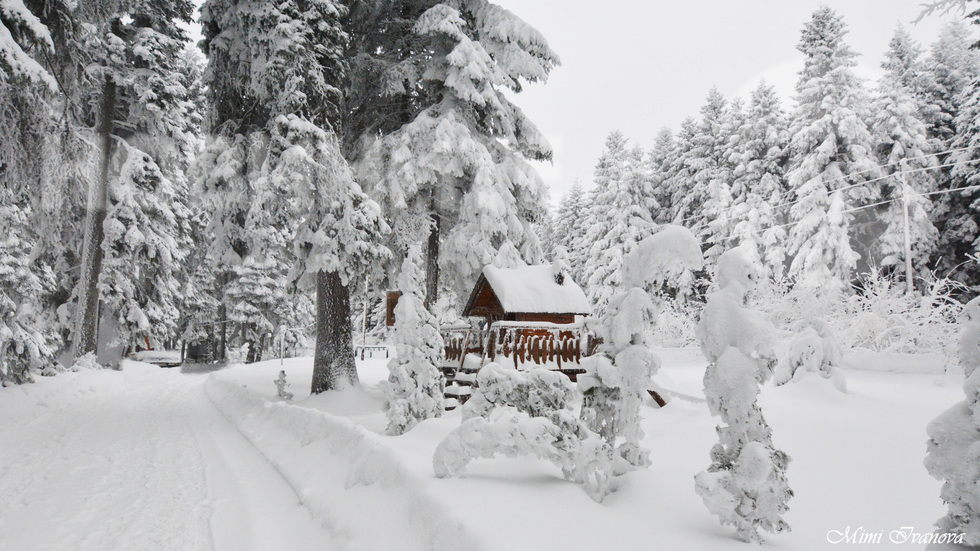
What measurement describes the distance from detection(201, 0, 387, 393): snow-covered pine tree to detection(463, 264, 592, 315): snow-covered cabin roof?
9.68 feet

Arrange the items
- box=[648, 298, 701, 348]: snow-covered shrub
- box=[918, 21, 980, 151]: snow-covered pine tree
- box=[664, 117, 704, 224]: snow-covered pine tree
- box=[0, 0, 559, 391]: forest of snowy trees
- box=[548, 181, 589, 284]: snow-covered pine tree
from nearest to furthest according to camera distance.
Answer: box=[0, 0, 559, 391]: forest of snowy trees
box=[648, 298, 701, 348]: snow-covered shrub
box=[918, 21, 980, 151]: snow-covered pine tree
box=[664, 117, 704, 224]: snow-covered pine tree
box=[548, 181, 589, 284]: snow-covered pine tree

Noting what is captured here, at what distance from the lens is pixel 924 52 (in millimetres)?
28594

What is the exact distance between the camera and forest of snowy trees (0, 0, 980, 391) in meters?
11.6

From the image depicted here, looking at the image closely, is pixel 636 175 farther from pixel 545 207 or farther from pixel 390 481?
pixel 390 481

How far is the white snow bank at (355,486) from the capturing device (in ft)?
13.1

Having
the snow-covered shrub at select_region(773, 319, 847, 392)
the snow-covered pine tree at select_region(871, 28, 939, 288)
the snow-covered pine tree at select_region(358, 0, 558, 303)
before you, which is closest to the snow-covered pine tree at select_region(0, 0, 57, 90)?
the snow-covered pine tree at select_region(358, 0, 558, 303)

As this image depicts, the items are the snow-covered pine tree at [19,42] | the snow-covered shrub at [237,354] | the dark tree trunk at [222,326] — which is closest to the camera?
the snow-covered pine tree at [19,42]

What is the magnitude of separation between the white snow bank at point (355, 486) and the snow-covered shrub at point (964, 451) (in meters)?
2.48

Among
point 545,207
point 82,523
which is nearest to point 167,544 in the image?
point 82,523

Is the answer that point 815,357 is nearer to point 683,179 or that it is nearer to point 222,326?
point 683,179

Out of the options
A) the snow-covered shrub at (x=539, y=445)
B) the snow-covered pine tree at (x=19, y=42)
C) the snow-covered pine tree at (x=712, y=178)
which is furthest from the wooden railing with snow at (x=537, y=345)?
the snow-covered pine tree at (x=712, y=178)

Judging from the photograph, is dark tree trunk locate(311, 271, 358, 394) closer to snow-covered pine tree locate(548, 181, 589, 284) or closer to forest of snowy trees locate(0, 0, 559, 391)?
forest of snowy trees locate(0, 0, 559, 391)

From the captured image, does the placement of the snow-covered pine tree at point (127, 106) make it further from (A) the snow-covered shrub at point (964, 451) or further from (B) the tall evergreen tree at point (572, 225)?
(B) the tall evergreen tree at point (572, 225)

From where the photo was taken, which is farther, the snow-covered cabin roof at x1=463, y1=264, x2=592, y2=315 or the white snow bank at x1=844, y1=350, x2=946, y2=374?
the snow-covered cabin roof at x1=463, y1=264, x2=592, y2=315
